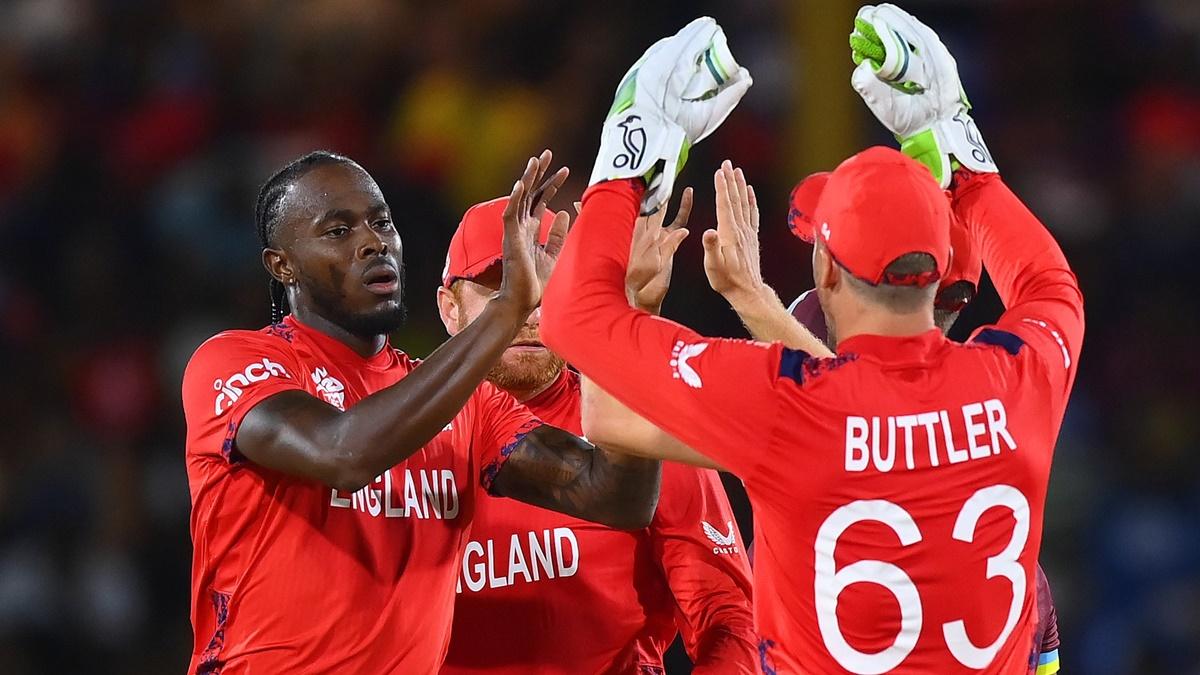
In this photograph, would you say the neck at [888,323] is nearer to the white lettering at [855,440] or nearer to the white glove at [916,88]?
the white lettering at [855,440]

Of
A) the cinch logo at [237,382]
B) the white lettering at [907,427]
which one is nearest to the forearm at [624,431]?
the white lettering at [907,427]

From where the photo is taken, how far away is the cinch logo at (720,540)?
13.0ft

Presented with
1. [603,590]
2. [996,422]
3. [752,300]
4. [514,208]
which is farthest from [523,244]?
[603,590]

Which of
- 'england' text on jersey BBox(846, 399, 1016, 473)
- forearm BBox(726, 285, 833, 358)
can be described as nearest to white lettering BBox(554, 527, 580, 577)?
forearm BBox(726, 285, 833, 358)

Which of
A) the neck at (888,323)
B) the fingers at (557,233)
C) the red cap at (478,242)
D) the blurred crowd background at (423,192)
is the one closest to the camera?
the neck at (888,323)

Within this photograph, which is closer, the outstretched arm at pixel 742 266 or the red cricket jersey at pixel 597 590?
the outstretched arm at pixel 742 266

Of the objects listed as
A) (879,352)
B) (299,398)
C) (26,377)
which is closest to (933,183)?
(879,352)

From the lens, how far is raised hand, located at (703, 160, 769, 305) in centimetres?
339

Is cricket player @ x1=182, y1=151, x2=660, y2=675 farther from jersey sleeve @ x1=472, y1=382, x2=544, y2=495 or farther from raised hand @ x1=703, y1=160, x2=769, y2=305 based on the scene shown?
raised hand @ x1=703, y1=160, x2=769, y2=305

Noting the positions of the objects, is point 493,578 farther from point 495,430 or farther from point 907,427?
point 907,427

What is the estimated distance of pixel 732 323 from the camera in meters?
6.95

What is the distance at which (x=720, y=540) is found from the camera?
13.1 ft

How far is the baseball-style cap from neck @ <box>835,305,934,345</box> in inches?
26.7

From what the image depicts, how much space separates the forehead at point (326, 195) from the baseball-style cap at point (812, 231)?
0.94 metres
